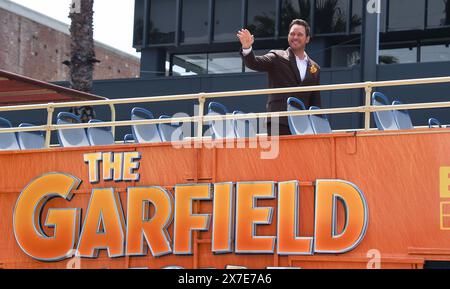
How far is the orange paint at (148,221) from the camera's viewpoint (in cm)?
1031

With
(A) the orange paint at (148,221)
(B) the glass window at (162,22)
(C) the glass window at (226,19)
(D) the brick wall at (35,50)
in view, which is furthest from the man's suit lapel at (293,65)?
(D) the brick wall at (35,50)

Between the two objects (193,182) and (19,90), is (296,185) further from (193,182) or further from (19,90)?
(19,90)

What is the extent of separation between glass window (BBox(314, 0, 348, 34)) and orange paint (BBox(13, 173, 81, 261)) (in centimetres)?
1790

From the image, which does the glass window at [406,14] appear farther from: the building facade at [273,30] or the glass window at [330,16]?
the glass window at [330,16]

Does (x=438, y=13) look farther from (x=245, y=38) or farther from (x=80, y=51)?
(x=245, y=38)

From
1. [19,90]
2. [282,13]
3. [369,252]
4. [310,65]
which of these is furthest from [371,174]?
[282,13]

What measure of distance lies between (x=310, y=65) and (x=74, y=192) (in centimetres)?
335

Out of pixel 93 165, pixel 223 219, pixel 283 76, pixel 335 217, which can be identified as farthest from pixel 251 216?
pixel 93 165

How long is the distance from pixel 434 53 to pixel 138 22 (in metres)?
10.3

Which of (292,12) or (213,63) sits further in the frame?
(213,63)

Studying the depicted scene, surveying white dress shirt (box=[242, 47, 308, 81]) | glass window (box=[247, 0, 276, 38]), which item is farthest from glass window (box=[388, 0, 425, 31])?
white dress shirt (box=[242, 47, 308, 81])

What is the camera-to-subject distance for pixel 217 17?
96.4 feet

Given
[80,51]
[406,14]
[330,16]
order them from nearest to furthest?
[80,51] → [406,14] → [330,16]

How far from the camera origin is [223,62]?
1191 inches
